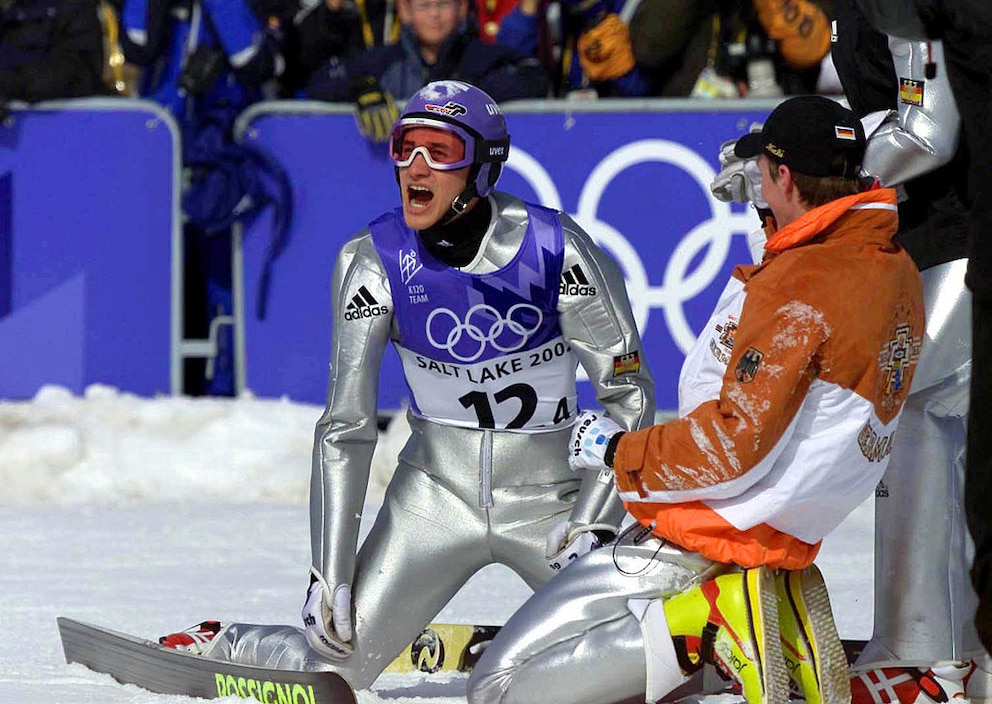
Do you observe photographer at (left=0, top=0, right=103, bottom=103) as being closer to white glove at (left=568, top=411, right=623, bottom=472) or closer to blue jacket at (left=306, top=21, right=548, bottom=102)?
blue jacket at (left=306, top=21, right=548, bottom=102)

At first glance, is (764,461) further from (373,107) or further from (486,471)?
(373,107)

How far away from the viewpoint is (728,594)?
12.5ft

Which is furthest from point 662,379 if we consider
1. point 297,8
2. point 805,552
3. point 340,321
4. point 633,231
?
point 805,552

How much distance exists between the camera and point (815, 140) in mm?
3822

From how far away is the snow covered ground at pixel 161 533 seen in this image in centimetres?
531

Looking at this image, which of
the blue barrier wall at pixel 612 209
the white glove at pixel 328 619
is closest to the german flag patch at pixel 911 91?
the white glove at pixel 328 619

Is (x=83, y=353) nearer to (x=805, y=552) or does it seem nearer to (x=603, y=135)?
(x=603, y=135)

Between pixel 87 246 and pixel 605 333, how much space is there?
4.33m

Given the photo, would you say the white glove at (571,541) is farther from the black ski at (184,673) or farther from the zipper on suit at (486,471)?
the black ski at (184,673)

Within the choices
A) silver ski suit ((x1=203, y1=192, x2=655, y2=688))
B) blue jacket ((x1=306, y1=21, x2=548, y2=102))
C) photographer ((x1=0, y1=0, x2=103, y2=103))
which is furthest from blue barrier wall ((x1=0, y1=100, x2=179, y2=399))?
silver ski suit ((x1=203, y1=192, x2=655, y2=688))

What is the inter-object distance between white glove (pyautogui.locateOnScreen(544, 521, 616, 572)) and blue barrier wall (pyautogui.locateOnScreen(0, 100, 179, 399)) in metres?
4.31

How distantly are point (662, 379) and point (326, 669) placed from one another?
12.7 ft

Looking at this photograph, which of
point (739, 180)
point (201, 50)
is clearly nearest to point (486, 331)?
point (739, 180)

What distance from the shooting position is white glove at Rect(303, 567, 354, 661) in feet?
15.0
